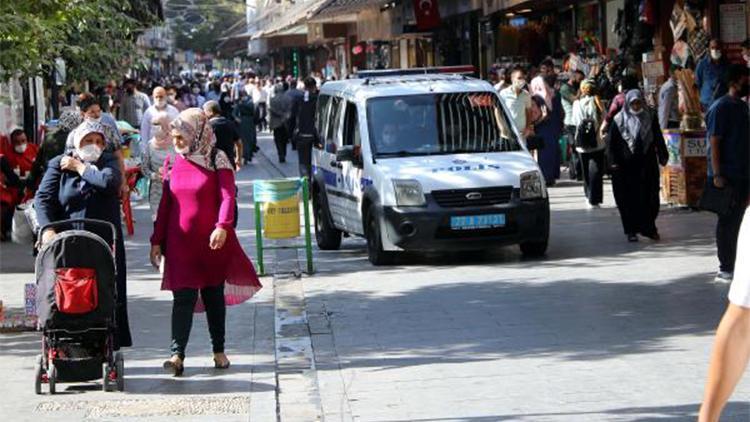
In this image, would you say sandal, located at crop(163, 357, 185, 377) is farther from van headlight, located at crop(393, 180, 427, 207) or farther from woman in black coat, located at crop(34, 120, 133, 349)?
van headlight, located at crop(393, 180, 427, 207)

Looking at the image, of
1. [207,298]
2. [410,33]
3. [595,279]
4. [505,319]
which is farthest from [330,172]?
[410,33]

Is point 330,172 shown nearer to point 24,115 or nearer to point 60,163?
Answer: point 60,163

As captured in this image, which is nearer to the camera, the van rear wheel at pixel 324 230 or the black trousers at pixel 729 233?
the black trousers at pixel 729 233

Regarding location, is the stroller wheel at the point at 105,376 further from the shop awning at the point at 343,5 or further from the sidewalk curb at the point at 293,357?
the shop awning at the point at 343,5

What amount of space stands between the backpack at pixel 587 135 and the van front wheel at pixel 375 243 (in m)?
5.31

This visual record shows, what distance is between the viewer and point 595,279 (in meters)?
14.2

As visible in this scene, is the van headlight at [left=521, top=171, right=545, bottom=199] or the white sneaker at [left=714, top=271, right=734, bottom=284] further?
the van headlight at [left=521, top=171, right=545, bottom=199]

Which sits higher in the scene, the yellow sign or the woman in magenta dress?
the woman in magenta dress

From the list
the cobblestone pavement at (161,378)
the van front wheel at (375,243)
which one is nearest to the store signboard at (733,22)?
the van front wheel at (375,243)

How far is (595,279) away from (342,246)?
16.2ft

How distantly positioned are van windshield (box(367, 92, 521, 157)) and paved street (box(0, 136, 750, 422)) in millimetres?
1166

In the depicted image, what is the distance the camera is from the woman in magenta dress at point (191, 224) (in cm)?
1017

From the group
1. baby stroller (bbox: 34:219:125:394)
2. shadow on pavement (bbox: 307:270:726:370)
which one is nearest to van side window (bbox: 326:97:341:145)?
shadow on pavement (bbox: 307:270:726:370)

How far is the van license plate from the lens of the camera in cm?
1551
